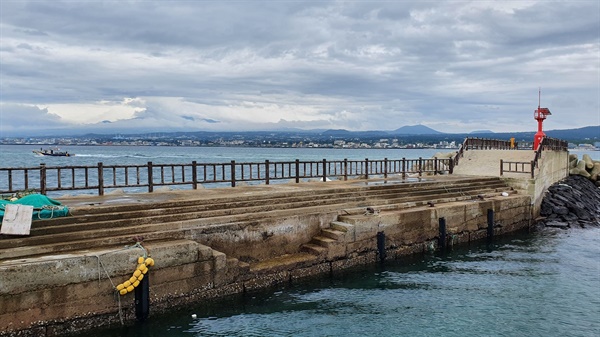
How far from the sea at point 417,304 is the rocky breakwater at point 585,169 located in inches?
979

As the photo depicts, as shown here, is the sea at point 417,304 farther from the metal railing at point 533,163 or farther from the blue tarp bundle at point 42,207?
the metal railing at point 533,163

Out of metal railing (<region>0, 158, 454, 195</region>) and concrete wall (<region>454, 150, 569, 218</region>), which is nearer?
Result: metal railing (<region>0, 158, 454, 195</region>)

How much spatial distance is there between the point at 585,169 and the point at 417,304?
34918 millimetres

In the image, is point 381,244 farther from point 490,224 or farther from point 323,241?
point 490,224

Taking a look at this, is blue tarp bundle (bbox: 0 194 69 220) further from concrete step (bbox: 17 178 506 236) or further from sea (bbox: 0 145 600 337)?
sea (bbox: 0 145 600 337)

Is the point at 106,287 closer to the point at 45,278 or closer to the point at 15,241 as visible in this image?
the point at 45,278

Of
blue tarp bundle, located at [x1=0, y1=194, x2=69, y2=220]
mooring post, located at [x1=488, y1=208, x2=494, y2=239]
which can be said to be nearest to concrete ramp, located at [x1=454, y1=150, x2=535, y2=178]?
mooring post, located at [x1=488, y1=208, x2=494, y2=239]

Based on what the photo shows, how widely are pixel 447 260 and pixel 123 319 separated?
440 inches

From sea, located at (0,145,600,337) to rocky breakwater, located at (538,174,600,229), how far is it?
24.2 ft

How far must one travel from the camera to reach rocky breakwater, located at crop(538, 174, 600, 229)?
23438 mm

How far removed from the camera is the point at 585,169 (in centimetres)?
3934

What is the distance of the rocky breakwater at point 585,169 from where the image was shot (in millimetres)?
38094

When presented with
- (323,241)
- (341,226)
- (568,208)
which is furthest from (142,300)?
(568,208)

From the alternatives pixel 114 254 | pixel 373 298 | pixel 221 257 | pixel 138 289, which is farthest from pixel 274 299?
pixel 114 254
